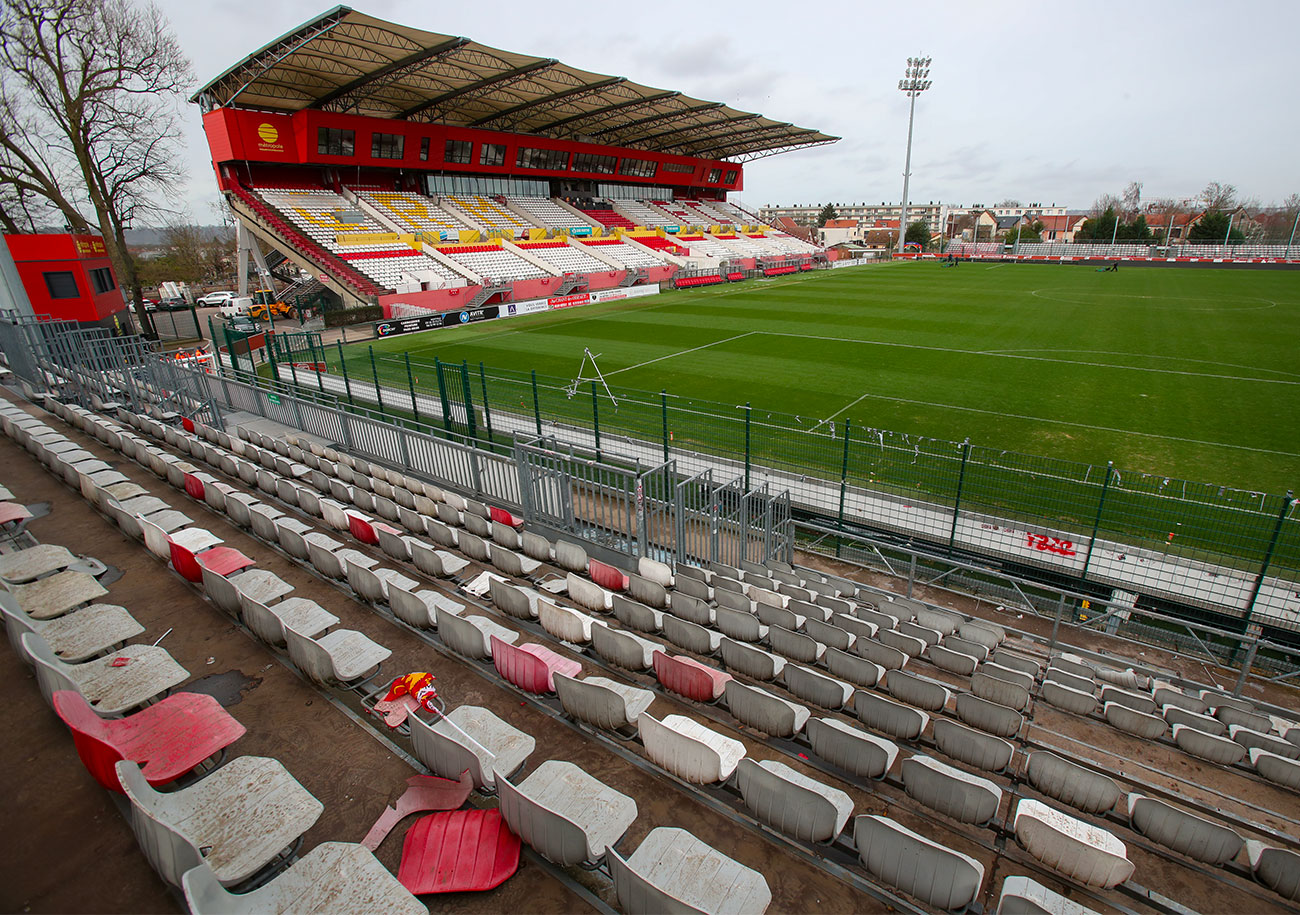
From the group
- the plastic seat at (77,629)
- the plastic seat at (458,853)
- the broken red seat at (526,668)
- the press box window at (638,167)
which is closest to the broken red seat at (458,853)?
the plastic seat at (458,853)

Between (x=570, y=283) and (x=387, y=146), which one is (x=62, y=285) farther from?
(x=387, y=146)

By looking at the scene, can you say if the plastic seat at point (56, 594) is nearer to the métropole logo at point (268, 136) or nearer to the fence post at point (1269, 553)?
the fence post at point (1269, 553)

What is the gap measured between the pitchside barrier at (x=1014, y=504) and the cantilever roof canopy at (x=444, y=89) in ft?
83.8

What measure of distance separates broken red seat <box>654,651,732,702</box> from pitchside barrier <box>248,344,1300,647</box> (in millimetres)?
4205

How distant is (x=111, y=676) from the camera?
4008 millimetres

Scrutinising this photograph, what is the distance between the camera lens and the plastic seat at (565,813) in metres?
2.89

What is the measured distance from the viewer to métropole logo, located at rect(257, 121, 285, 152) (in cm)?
3834

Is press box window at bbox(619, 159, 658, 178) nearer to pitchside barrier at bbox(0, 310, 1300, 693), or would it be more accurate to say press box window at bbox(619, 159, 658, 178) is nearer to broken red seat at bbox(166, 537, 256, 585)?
pitchside barrier at bbox(0, 310, 1300, 693)

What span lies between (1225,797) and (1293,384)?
20.6 m

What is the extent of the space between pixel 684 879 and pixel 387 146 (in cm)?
Result: 5107

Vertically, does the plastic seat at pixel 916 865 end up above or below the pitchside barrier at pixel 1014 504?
above

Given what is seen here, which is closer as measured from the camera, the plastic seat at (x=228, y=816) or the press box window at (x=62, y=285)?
the plastic seat at (x=228, y=816)

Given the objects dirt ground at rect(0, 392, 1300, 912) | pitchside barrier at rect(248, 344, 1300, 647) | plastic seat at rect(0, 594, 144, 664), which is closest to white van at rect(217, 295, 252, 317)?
pitchside barrier at rect(248, 344, 1300, 647)

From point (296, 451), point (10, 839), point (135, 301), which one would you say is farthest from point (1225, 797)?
point (135, 301)
